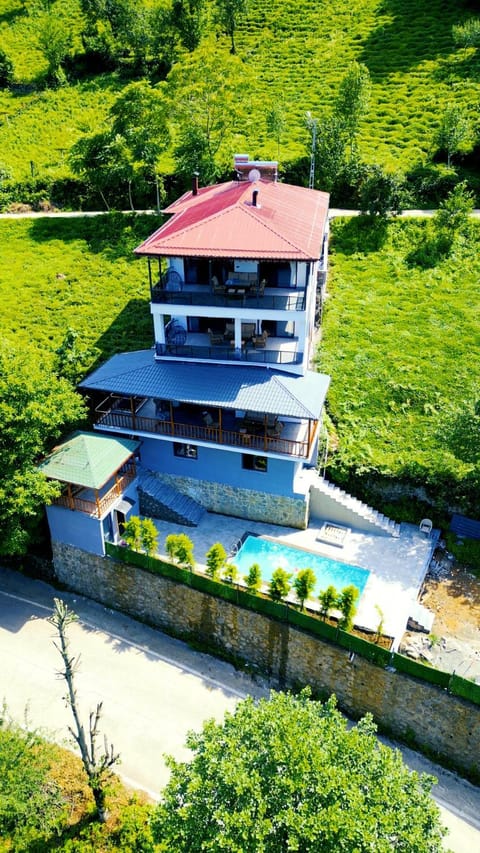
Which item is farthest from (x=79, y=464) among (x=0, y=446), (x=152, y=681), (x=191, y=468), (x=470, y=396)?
(x=470, y=396)

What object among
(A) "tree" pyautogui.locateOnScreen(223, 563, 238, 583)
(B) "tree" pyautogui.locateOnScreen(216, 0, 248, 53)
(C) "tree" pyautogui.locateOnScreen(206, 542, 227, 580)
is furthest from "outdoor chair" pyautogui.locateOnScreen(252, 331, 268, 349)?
(B) "tree" pyautogui.locateOnScreen(216, 0, 248, 53)

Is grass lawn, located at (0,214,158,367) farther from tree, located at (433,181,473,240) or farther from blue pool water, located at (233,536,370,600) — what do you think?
tree, located at (433,181,473,240)

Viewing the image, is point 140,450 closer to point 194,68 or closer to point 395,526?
point 395,526

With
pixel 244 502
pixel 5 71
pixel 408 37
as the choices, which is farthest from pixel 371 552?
pixel 5 71

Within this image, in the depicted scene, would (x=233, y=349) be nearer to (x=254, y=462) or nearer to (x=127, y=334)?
(x=254, y=462)

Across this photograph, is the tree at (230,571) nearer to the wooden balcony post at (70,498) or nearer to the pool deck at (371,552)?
the pool deck at (371,552)

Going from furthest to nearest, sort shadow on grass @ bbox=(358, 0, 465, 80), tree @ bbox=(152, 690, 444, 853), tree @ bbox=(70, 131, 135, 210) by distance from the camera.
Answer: shadow on grass @ bbox=(358, 0, 465, 80) → tree @ bbox=(70, 131, 135, 210) → tree @ bbox=(152, 690, 444, 853)
